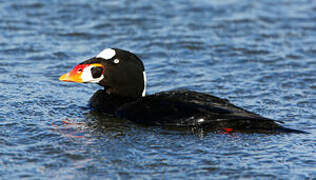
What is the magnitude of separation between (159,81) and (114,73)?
1.66 meters

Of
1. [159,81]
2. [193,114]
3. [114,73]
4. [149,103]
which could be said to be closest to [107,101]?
[114,73]

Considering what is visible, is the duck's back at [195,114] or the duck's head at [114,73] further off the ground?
the duck's head at [114,73]

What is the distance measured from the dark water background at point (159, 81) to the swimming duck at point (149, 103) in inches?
5.1

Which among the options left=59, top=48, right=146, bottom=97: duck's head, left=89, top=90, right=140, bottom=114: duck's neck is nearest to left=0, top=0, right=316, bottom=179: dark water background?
left=89, top=90, right=140, bottom=114: duck's neck

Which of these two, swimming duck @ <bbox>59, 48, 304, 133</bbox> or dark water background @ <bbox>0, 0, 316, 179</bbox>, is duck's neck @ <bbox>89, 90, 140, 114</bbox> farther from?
dark water background @ <bbox>0, 0, 316, 179</bbox>

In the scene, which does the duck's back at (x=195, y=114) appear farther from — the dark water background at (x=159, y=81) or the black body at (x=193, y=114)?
the dark water background at (x=159, y=81)

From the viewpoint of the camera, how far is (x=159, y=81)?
884cm

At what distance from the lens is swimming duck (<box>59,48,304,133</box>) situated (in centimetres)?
643

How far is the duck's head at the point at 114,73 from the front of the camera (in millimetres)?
7176

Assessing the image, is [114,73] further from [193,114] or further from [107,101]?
[193,114]

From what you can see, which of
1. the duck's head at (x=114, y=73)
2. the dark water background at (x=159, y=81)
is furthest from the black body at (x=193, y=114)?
the duck's head at (x=114, y=73)

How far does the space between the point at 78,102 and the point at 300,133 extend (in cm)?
276

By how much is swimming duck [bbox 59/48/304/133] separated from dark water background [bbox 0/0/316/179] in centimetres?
13

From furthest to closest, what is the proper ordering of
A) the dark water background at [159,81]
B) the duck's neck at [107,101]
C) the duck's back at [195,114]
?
the duck's neck at [107,101] → the duck's back at [195,114] → the dark water background at [159,81]
